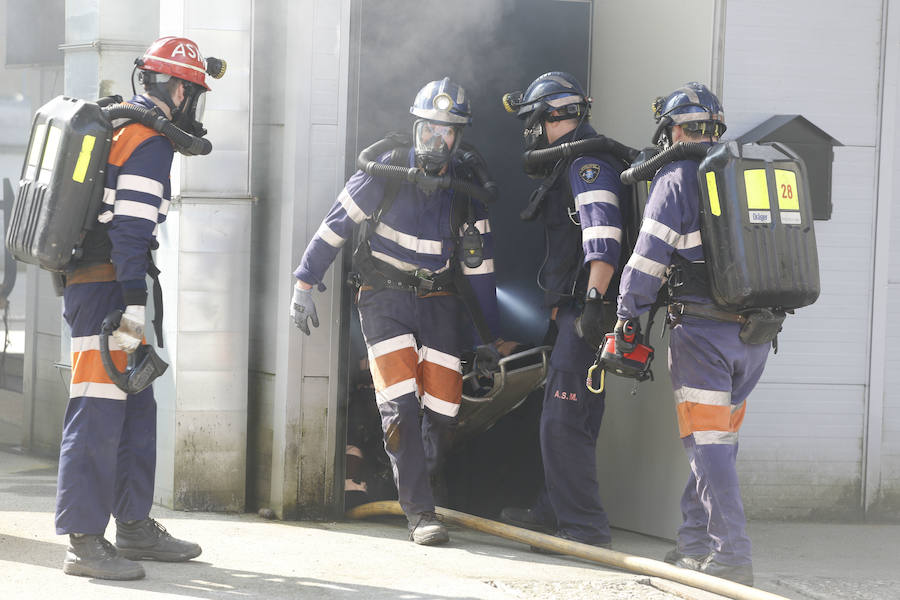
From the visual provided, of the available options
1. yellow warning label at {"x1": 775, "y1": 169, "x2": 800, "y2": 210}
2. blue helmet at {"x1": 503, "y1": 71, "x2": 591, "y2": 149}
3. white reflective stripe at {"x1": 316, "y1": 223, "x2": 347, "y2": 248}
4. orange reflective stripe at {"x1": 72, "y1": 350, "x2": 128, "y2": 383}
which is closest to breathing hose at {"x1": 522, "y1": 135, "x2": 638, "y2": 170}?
blue helmet at {"x1": 503, "y1": 71, "x2": 591, "y2": 149}

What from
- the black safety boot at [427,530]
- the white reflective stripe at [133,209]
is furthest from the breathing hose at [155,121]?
the black safety boot at [427,530]

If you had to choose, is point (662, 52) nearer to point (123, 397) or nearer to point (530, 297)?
point (530, 297)

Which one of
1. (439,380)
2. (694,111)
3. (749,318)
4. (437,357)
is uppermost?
(694,111)

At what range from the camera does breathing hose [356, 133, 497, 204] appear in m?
4.83

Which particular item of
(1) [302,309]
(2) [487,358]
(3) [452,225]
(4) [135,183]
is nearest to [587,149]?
(3) [452,225]

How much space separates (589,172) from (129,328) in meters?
1.99

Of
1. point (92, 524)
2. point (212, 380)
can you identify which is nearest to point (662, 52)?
point (212, 380)

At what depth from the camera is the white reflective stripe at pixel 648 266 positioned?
14.1 feet

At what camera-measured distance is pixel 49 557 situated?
4320 millimetres

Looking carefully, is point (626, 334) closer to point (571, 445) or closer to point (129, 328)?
point (571, 445)

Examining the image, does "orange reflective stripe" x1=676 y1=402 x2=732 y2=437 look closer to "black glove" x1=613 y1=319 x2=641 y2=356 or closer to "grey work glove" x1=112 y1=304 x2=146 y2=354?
"black glove" x1=613 y1=319 x2=641 y2=356

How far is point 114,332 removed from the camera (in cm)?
→ 408

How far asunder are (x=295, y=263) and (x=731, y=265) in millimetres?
2009

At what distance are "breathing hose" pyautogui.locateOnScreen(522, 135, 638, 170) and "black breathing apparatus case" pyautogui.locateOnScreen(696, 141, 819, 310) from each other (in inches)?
28.1
